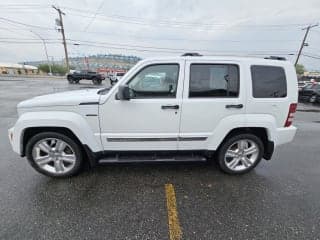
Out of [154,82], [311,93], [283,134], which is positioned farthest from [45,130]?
[311,93]

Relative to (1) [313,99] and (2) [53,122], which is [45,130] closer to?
(2) [53,122]

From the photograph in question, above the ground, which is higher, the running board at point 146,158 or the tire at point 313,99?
the running board at point 146,158

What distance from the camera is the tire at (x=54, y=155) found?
9.93 ft

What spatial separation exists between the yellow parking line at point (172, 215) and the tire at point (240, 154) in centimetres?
103

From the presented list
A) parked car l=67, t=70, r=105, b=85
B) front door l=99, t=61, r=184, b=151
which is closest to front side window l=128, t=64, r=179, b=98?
front door l=99, t=61, r=184, b=151

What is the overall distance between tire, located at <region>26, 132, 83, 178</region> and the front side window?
1.32 m

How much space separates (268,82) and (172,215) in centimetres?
243

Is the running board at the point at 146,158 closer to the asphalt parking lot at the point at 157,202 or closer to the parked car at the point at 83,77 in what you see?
the asphalt parking lot at the point at 157,202

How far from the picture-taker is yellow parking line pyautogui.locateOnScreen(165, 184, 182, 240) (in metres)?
2.17

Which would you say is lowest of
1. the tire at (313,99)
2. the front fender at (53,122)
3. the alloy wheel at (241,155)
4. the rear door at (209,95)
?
the tire at (313,99)

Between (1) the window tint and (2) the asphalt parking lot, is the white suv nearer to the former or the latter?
(1) the window tint

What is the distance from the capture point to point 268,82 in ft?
10.2

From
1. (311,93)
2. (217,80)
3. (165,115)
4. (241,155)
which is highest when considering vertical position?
(217,80)

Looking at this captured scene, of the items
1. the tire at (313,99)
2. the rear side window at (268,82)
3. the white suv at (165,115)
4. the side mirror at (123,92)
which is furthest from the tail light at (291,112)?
the tire at (313,99)
